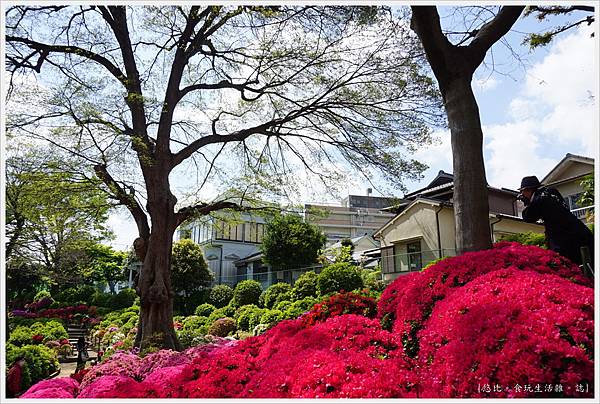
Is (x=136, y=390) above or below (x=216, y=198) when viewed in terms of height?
below

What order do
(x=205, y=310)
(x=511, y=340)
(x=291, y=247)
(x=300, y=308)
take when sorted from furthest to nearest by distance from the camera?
(x=291, y=247) < (x=205, y=310) < (x=300, y=308) < (x=511, y=340)

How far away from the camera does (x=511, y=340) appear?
1938mm

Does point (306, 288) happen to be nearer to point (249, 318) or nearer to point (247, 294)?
point (249, 318)

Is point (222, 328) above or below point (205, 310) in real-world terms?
below

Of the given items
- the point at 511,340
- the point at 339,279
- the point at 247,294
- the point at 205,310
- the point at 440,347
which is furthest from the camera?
the point at 205,310

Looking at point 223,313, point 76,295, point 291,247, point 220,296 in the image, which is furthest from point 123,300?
point 291,247

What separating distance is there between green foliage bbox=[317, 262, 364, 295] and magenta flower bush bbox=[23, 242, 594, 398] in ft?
26.6

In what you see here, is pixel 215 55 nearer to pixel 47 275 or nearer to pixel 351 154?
pixel 351 154

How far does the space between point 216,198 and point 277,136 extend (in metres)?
2.01

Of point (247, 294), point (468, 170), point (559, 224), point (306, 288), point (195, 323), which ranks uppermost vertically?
point (468, 170)

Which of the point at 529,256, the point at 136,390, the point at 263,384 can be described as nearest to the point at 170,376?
the point at 136,390

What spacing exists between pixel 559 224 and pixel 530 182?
42cm

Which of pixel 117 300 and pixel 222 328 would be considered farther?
pixel 117 300

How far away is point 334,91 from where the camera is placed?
303 inches
